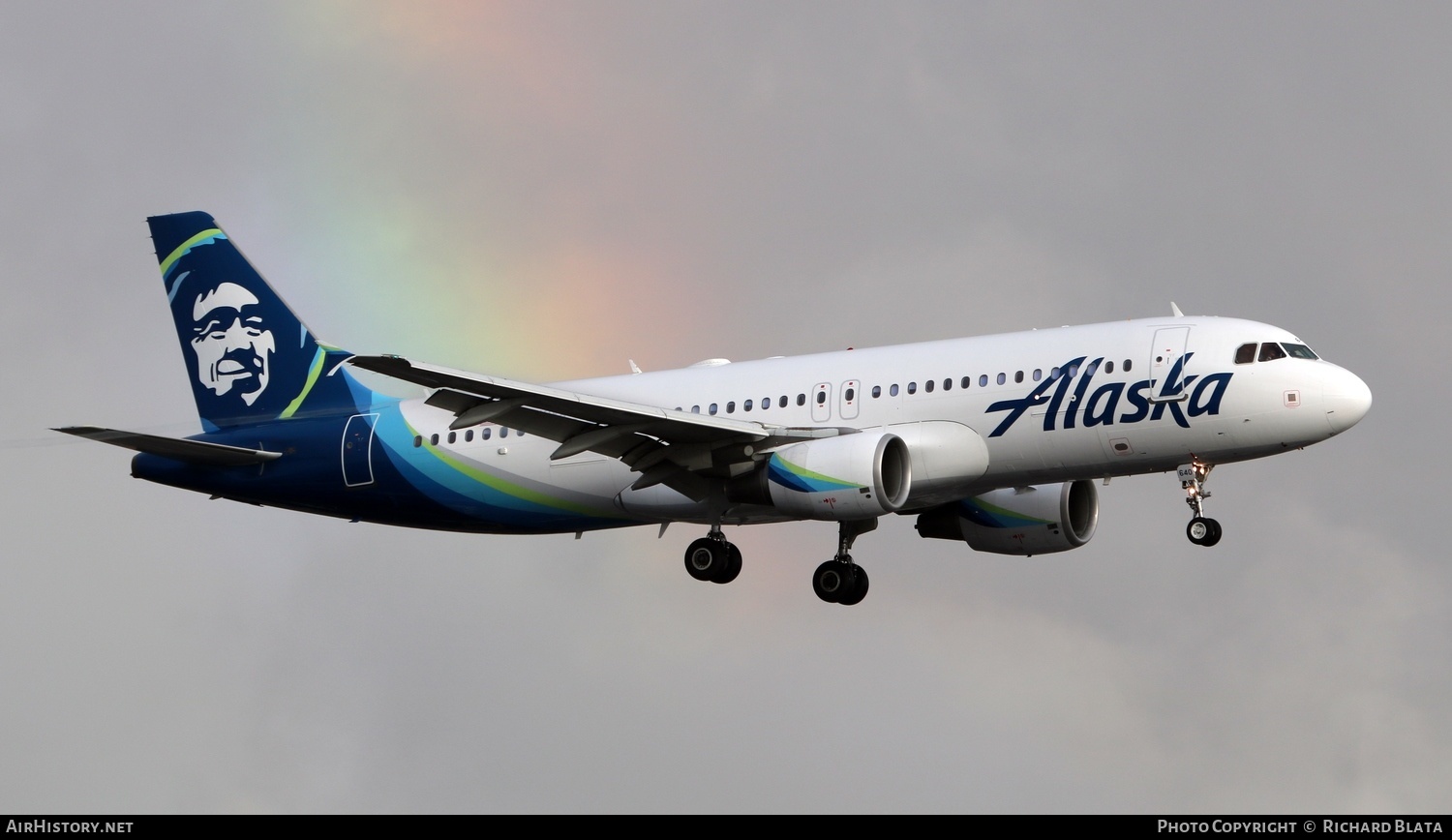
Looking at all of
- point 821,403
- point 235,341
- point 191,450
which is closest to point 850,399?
point 821,403

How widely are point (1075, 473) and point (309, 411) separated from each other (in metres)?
19.5

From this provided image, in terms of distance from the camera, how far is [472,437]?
4869cm

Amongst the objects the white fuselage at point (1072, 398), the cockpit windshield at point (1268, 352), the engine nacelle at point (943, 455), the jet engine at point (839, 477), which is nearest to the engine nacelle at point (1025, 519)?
the white fuselage at point (1072, 398)

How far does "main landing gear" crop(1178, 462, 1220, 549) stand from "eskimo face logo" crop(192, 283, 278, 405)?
76.5 ft

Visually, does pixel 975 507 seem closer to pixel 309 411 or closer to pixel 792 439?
pixel 792 439

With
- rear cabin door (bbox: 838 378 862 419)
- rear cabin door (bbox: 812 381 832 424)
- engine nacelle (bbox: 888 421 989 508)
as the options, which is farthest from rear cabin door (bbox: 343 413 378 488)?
engine nacelle (bbox: 888 421 989 508)

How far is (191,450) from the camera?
160ft

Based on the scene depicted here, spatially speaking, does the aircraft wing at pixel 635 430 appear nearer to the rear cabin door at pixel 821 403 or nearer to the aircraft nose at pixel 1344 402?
the rear cabin door at pixel 821 403

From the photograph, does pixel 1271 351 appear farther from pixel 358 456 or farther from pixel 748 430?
pixel 358 456

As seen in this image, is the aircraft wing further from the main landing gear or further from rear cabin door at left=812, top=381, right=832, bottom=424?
the main landing gear

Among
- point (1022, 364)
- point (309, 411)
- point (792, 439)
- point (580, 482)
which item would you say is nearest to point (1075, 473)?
point (1022, 364)

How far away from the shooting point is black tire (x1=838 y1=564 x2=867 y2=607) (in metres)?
47.8

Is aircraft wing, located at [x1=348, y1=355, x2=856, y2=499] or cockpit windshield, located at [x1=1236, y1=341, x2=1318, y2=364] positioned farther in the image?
cockpit windshield, located at [x1=1236, y1=341, x2=1318, y2=364]

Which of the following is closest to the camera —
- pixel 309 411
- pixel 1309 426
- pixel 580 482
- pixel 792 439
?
pixel 1309 426
